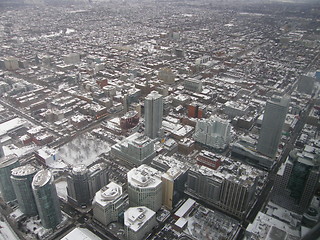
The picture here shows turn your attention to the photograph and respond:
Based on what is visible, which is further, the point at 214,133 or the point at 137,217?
the point at 214,133

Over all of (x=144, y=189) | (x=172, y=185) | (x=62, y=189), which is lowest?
(x=62, y=189)

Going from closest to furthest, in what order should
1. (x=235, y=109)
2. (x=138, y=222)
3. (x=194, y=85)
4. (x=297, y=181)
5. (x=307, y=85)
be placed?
(x=138, y=222), (x=297, y=181), (x=235, y=109), (x=307, y=85), (x=194, y=85)

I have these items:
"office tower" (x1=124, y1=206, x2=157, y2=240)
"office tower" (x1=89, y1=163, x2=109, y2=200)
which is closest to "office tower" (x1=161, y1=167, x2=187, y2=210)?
"office tower" (x1=124, y1=206, x2=157, y2=240)

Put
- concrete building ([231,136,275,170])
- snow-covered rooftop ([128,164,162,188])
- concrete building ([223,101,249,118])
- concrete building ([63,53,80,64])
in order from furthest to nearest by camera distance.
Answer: concrete building ([63,53,80,64]) < concrete building ([223,101,249,118]) < concrete building ([231,136,275,170]) < snow-covered rooftop ([128,164,162,188])

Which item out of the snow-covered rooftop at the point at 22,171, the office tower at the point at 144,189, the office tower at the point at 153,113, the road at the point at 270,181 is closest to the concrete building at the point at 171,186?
the office tower at the point at 144,189

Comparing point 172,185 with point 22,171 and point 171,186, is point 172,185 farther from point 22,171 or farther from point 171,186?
point 22,171

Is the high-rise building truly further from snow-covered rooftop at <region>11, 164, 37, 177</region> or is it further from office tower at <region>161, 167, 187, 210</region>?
office tower at <region>161, 167, 187, 210</region>

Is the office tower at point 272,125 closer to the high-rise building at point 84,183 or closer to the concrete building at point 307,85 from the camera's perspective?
the high-rise building at point 84,183

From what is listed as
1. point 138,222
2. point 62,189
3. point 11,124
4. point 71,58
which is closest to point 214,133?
point 138,222
